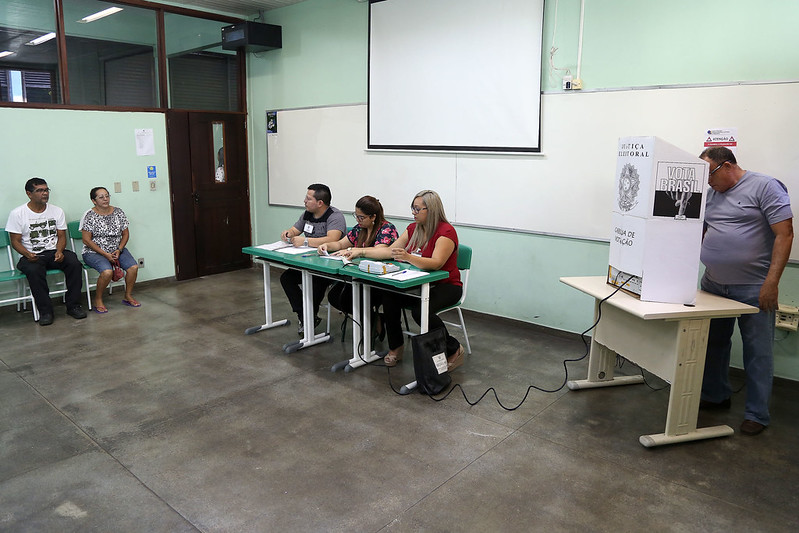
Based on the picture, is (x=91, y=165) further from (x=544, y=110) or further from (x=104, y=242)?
(x=544, y=110)

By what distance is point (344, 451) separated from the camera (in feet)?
10.2

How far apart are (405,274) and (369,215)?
2.63 feet

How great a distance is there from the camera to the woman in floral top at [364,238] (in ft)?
14.6

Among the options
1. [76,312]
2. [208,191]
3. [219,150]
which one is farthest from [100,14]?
[76,312]

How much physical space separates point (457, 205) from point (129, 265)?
10.9ft

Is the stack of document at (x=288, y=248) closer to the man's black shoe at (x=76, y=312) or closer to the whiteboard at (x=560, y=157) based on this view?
the whiteboard at (x=560, y=157)

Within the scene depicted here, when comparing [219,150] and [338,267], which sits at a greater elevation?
[219,150]

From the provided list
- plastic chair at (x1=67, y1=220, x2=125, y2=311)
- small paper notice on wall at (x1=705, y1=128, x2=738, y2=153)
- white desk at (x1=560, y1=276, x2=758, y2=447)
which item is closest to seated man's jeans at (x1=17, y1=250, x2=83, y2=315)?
plastic chair at (x1=67, y1=220, x2=125, y2=311)

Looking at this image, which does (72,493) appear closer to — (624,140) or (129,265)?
(624,140)

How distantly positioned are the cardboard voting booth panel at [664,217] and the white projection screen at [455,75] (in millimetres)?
1927

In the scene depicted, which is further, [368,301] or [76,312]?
[76,312]

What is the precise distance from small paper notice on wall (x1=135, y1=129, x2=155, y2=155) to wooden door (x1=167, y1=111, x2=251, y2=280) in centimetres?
20

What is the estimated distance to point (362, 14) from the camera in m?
6.07

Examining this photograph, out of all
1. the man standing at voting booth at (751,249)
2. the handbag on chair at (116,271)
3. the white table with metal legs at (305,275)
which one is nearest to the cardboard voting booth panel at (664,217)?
the man standing at voting booth at (751,249)
